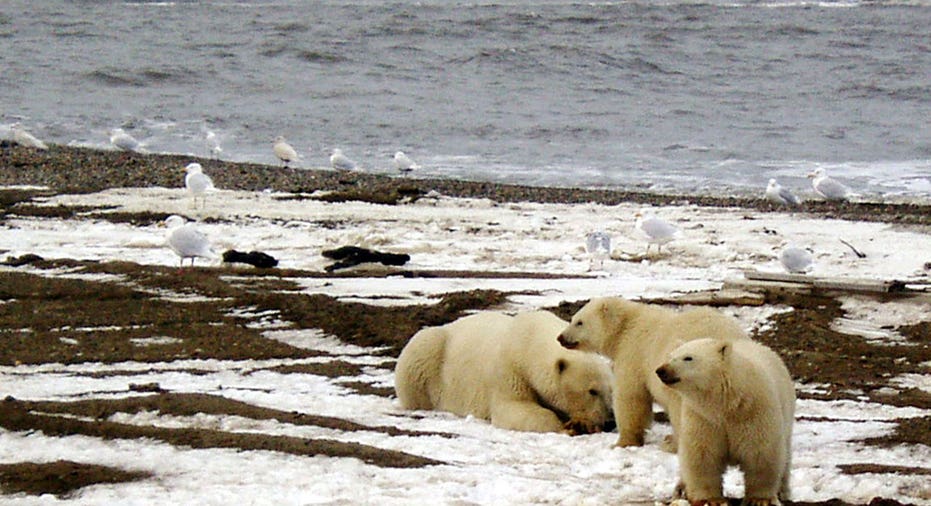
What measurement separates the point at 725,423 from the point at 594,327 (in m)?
1.58

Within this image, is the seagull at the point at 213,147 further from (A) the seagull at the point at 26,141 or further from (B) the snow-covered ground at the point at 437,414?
(B) the snow-covered ground at the point at 437,414

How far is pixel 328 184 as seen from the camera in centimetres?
2369

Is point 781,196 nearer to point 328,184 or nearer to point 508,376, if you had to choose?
point 328,184

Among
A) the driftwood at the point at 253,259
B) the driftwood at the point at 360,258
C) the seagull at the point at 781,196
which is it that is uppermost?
the driftwood at the point at 360,258

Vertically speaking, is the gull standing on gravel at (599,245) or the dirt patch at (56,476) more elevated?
the dirt patch at (56,476)

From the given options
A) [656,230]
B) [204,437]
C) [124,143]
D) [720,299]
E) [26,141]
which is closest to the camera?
[204,437]

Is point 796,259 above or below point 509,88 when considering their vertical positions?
below

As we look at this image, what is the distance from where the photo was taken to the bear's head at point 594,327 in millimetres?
7422

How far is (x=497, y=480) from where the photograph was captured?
6223 millimetres

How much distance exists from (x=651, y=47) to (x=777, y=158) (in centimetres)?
2199

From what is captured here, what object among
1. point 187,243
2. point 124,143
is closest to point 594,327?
point 187,243

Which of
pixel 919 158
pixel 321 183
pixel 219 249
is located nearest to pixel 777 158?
pixel 919 158

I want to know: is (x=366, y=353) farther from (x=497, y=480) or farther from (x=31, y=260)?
(x=31, y=260)

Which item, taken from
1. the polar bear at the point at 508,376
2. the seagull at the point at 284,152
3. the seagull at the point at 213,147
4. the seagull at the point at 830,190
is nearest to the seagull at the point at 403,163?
the seagull at the point at 284,152
